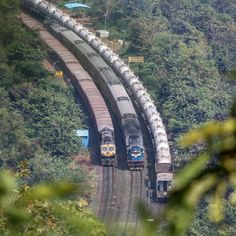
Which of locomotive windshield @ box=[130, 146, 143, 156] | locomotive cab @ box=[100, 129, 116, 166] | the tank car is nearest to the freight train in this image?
locomotive cab @ box=[100, 129, 116, 166]

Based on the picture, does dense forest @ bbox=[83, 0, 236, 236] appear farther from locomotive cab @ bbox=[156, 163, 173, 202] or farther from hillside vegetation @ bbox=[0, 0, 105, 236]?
hillside vegetation @ bbox=[0, 0, 105, 236]

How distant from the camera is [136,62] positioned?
6206 cm

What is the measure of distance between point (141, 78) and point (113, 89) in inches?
252

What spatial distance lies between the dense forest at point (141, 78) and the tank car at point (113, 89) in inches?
110

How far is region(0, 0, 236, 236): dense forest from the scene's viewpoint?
44625 millimetres

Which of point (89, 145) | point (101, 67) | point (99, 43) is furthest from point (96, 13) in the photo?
point (89, 145)

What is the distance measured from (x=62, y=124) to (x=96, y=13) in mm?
29004

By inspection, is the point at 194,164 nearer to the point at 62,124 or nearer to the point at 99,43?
the point at 62,124

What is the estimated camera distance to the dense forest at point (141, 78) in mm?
44625

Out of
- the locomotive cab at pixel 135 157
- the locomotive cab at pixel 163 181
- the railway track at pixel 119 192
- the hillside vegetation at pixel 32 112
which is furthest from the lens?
the locomotive cab at pixel 135 157

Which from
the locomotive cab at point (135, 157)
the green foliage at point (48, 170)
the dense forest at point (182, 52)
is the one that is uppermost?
the dense forest at point (182, 52)

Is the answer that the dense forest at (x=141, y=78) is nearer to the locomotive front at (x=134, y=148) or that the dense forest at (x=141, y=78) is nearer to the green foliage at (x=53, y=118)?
the green foliage at (x=53, y=118)

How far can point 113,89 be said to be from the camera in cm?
5350

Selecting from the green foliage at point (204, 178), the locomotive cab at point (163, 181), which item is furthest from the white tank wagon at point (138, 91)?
the green foliage at point (204, 178)
